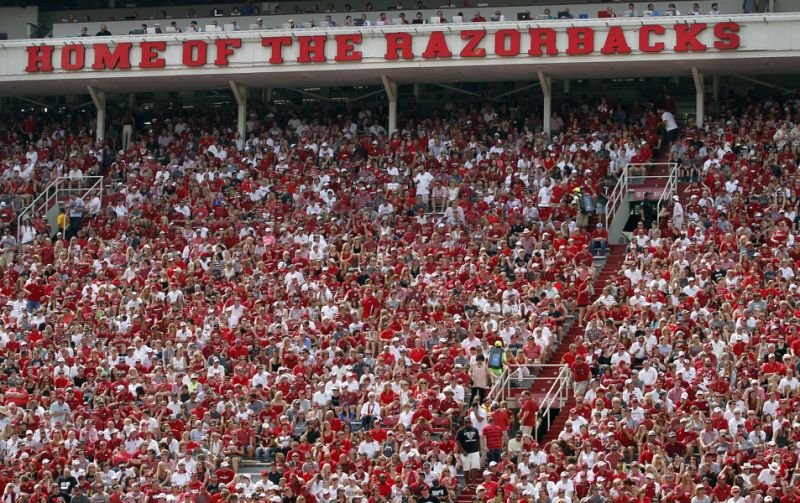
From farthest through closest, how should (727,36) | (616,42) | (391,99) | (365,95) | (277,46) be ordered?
1. (365,95)
2. (391,99)
3. (277,46)
4. (616,42)
5. (727,36)

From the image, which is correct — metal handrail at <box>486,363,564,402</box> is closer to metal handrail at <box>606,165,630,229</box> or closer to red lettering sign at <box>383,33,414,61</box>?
metal handrail at <box>606,165,630,229</box>

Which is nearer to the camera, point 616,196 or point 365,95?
point 616,196

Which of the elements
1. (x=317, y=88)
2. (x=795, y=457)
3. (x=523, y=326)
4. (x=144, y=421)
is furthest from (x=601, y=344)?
(x=317, y=88)

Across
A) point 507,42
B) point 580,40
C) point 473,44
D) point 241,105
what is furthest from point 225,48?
point 580,40

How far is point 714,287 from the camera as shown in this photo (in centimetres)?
3228

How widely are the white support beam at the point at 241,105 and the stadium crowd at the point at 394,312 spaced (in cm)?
42

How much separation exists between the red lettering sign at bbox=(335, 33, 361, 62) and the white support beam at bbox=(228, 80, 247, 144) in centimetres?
314

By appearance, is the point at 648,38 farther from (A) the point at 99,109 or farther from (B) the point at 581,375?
(A) the point at 99,109

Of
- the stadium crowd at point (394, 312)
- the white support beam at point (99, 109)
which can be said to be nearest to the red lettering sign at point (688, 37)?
the stadium crowd at point (394, 312)

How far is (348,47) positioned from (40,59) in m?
8.04

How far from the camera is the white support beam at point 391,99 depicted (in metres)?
44.2

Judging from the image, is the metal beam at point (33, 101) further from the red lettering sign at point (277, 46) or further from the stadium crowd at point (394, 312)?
the red lettering sign at point (277, 46)

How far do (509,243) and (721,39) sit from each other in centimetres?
798

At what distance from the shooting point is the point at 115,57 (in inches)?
1777
